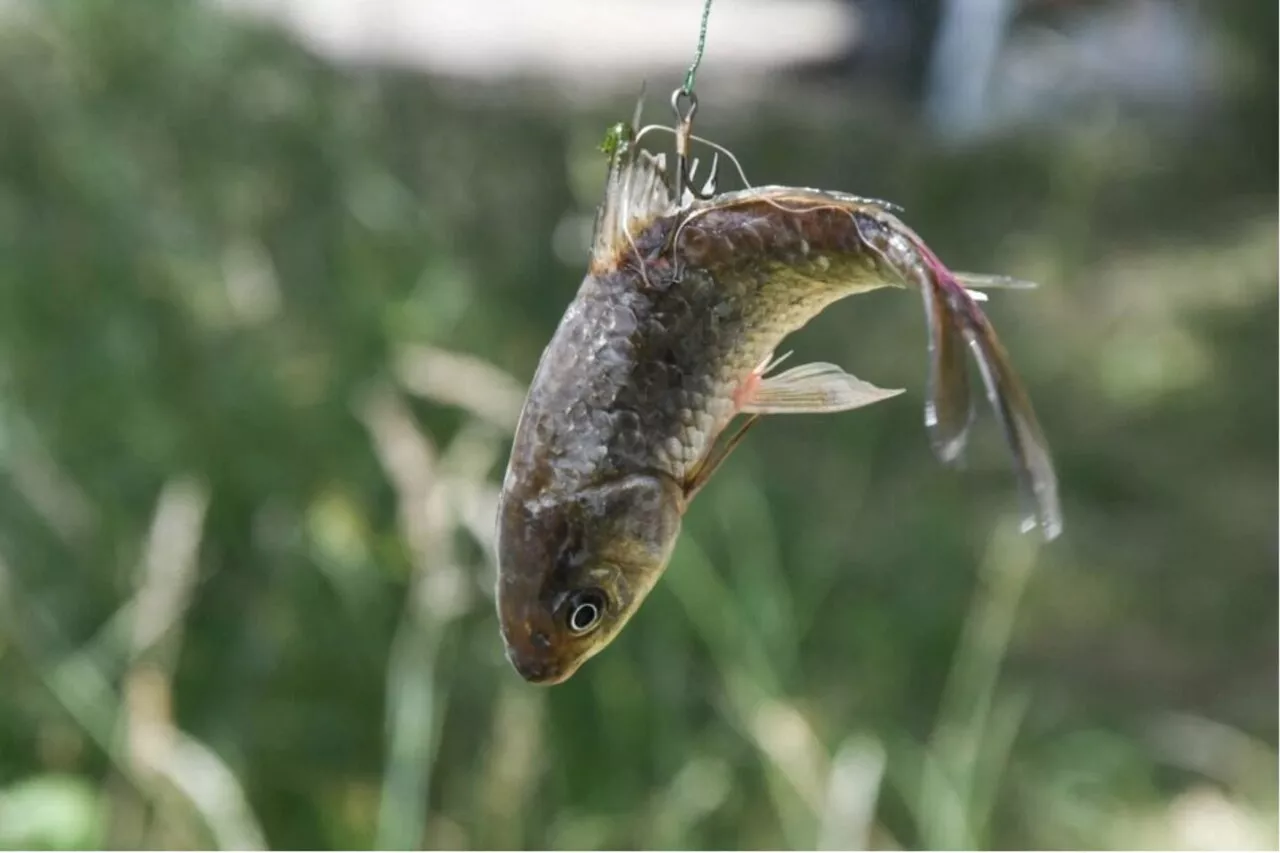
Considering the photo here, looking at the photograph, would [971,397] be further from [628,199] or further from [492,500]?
[492,500]

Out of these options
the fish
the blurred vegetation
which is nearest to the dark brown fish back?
the fish

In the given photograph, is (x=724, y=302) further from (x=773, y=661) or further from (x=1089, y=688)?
(x=1089, y=688)

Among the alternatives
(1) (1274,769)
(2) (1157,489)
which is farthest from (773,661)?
(2) (1157,489)

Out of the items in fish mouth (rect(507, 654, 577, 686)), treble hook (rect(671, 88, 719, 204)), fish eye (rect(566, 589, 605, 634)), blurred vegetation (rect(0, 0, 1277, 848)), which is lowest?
blurred vegetation (rect(0, 0, 1277, 848))

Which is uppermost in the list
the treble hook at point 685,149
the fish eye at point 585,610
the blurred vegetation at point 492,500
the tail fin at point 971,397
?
the treble hook at point 685,149

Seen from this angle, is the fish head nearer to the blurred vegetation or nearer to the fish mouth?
the fish mouth

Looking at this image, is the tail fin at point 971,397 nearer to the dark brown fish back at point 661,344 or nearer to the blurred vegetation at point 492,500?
the dark brown fish back at point 661,344

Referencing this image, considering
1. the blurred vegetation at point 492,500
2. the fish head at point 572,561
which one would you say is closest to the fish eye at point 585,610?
the fish head at point 572,561

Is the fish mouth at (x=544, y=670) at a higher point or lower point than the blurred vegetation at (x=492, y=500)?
higher
